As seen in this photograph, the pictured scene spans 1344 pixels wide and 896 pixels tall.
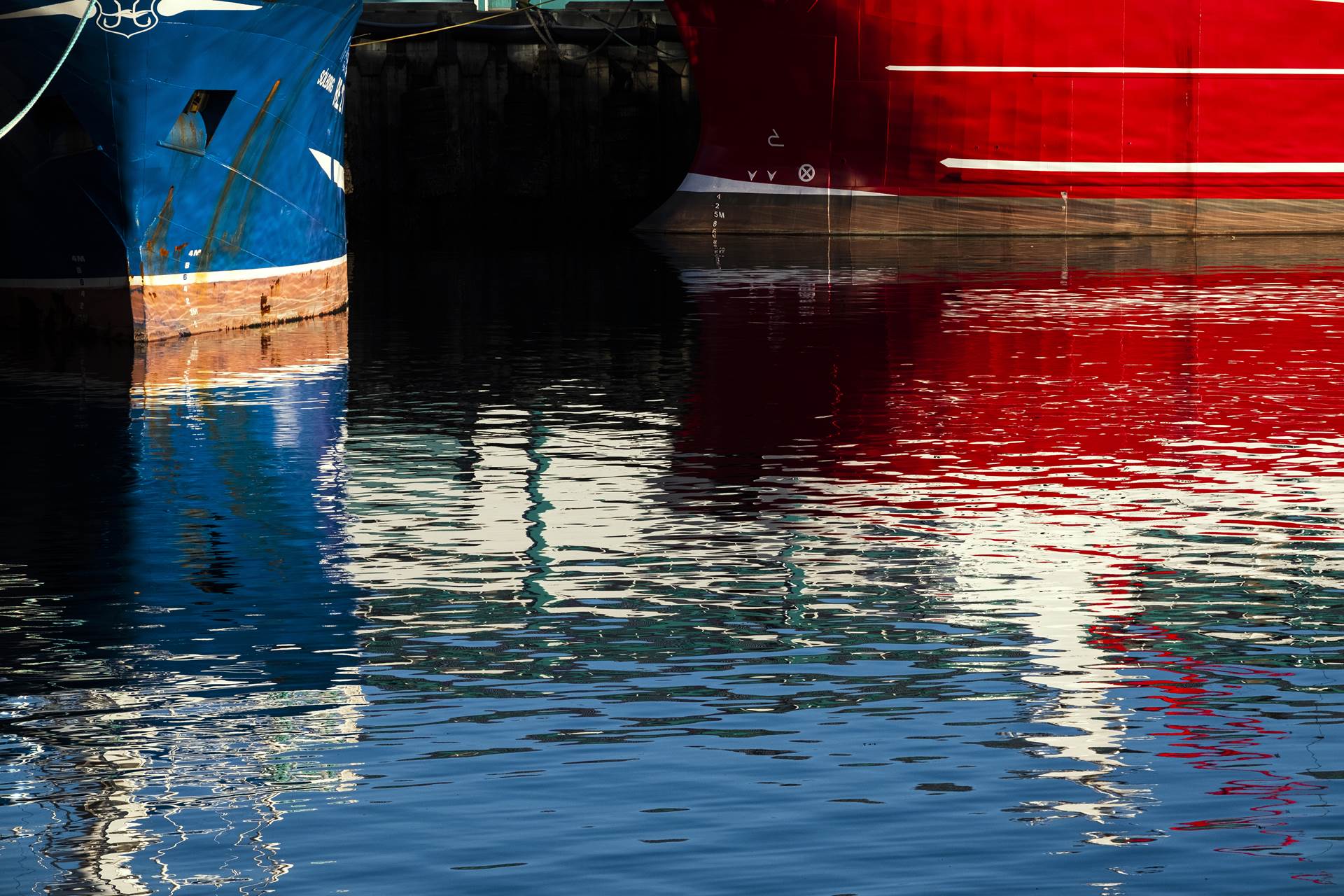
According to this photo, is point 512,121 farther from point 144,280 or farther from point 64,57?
point 64,57

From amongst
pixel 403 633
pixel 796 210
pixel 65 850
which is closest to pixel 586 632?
pixel 403 633

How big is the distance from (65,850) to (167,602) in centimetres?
257

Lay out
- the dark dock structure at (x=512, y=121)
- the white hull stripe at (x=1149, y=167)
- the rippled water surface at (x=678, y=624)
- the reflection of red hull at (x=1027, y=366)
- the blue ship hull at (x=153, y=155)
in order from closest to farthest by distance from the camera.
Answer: the rippled water surface at (x=678, y=624), the reflection of red hull at (x=1027, y=366), the blue ship hull at (x=153, y=155), the white hull stripe at (x=1149, y=167), the dark dock structure at (x=512, y=121)

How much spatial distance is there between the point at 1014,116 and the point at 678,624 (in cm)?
1998

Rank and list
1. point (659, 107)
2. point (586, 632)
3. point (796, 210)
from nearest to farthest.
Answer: point (586, 632)
point (796, 210)
point (659, 107)

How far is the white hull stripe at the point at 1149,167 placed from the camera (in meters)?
26.4

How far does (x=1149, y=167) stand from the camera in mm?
26484

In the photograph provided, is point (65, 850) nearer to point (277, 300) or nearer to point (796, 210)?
point (277, 300)

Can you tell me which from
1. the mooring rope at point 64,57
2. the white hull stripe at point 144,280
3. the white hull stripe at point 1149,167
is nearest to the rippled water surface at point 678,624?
the white hull stripe at point 144,280

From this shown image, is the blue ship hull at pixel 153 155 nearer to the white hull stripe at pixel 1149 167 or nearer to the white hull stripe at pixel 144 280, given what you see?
the white hull stripe at pixel 144 280

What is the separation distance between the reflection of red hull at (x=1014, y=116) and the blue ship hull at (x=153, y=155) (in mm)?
9941

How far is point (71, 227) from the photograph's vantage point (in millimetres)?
15383

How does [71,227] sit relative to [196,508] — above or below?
above

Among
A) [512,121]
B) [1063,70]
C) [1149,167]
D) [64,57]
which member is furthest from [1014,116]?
[64,57]
